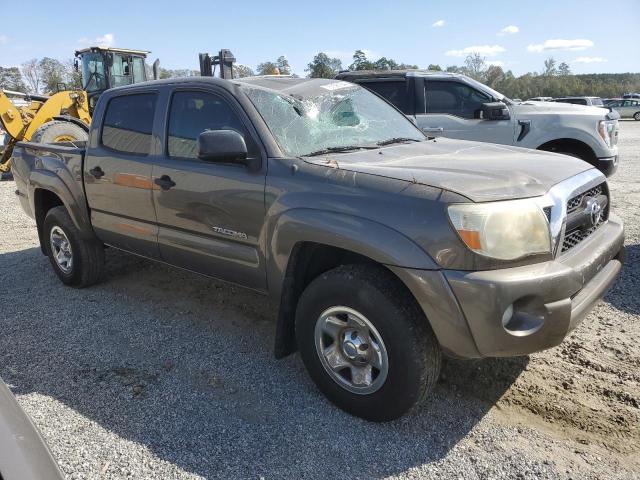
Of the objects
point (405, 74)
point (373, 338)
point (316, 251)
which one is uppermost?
point (405, 74)

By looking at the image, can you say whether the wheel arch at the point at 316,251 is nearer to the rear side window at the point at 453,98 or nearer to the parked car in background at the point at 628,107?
the rear side window at the point at 453,98

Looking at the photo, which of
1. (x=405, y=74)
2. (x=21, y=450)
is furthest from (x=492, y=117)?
(x=21, y=450)

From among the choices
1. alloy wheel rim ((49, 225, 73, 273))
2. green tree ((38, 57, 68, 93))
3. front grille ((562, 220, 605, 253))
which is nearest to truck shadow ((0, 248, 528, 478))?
alloy wheel rim ((49, 225, 73, 273))

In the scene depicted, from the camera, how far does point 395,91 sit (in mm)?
7648

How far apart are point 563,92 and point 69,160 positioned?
61168 millimetres

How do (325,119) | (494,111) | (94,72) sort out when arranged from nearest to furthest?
(325,119) < (494,111) < (94,72)

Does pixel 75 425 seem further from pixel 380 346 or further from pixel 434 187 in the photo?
pixel 434 187

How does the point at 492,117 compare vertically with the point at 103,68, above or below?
below

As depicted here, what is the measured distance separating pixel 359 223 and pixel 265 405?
126 centimetres

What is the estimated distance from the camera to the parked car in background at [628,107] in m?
36.8

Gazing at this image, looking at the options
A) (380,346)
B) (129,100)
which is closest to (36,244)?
(129,100)

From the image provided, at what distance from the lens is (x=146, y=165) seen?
12.9 feet

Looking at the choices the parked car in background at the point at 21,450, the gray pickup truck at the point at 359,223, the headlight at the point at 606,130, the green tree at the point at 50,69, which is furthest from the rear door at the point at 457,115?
the green tree at the point at 50,69

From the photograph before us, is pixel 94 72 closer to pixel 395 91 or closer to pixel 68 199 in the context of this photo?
pixel 395 91
